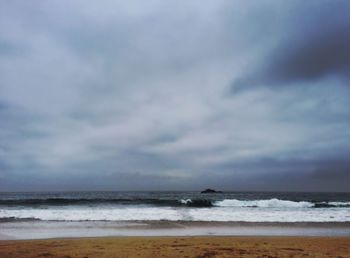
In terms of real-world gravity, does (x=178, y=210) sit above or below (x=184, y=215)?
above

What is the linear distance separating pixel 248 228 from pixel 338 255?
24.6 ft

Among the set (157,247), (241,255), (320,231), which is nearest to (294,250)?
(241,255)

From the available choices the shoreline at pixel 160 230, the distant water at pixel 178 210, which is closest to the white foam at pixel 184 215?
the distant water at pixel 178 210

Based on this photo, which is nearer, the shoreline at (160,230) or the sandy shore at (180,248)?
the sandy shore at (180,248)

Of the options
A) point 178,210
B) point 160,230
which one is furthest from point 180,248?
point 178,210

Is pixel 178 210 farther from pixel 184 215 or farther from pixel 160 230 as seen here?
pixel 160 230

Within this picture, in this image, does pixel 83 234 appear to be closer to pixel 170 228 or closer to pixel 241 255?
pixel 170 228

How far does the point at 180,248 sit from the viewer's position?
10938 mm

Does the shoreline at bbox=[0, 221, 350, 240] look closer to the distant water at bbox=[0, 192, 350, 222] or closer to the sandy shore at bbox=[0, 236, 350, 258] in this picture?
the sandy shore at bbox=[0, 236, 350, 258]

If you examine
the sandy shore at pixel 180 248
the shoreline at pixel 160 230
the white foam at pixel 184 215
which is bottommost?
the shoreline at pixel 160 230

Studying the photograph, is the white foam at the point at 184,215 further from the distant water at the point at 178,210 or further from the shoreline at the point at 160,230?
the shoreline at the point at 160,230

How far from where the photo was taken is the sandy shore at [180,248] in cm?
994

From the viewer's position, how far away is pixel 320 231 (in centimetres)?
1695

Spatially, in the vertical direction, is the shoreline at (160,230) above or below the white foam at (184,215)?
below
